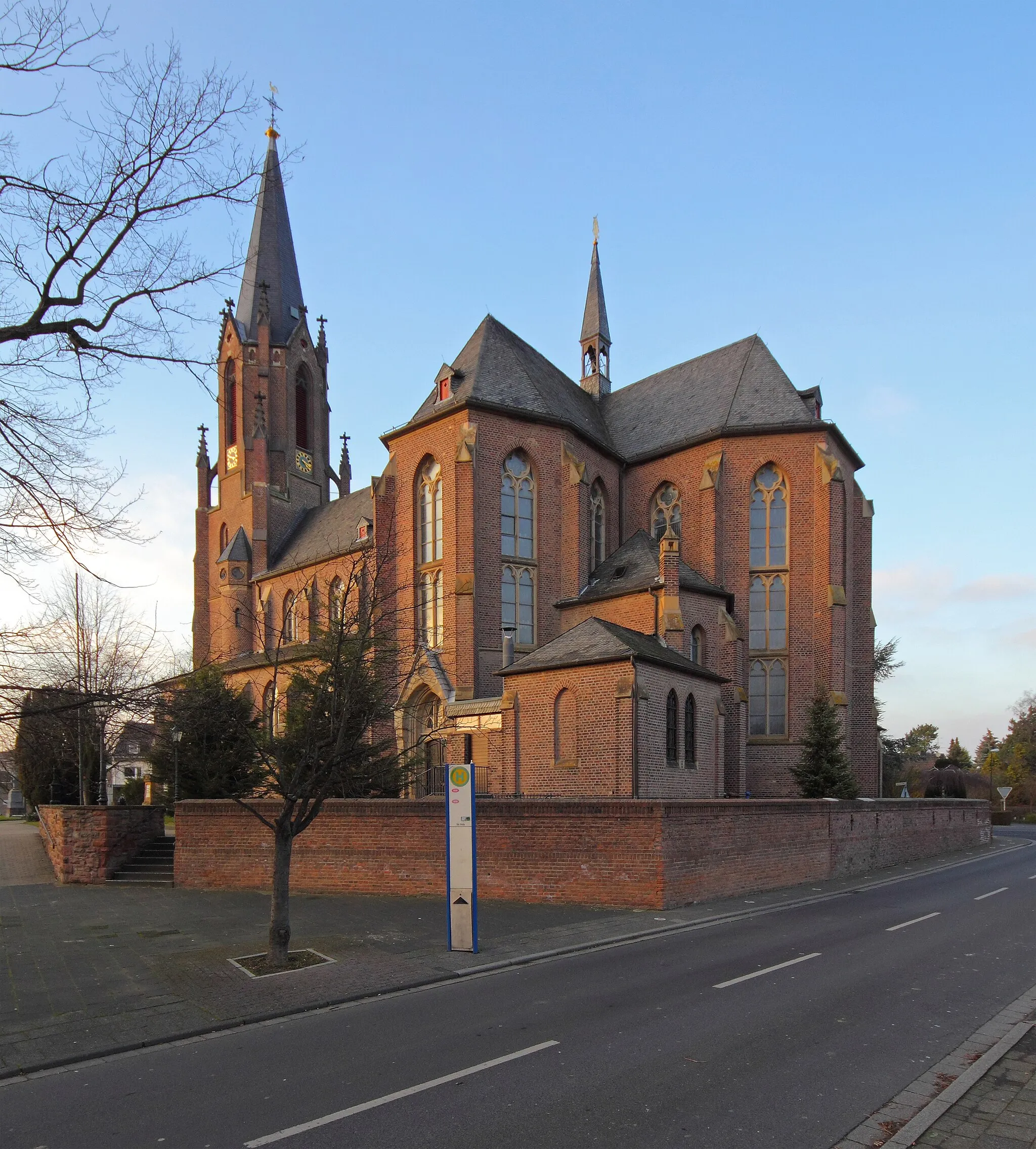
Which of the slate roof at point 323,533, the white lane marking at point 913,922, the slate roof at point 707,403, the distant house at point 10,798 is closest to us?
the white lane marking at point 913,922

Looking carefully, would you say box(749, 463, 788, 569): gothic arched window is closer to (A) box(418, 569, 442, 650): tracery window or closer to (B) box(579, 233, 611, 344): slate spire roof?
(A) box(418, 569, 442, 650): tracery window

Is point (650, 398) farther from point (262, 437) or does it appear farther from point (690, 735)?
point (262, 437)

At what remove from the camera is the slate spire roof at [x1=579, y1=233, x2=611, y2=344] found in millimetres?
45906

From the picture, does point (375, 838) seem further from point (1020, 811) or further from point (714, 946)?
point (1020, 811)

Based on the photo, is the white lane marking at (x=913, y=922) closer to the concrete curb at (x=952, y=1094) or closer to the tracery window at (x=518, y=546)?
the concrete curb at (x=952, y=1094)

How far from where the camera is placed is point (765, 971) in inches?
399

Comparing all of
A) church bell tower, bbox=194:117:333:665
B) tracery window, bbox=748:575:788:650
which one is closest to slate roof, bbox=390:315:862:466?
tracery window, bbox=748:575:788:650

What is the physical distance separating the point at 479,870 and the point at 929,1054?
9950 millimetres

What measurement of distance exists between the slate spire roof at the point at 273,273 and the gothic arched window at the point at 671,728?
109 ft

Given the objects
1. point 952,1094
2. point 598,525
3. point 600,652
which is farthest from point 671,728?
point 952,1094

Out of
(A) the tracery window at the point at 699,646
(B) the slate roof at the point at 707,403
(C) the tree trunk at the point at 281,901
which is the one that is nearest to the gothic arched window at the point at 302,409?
(B) the slate roof at the point at 707,403

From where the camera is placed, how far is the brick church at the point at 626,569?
24.0 metres

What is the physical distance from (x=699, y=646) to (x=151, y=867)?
17375 millimetres

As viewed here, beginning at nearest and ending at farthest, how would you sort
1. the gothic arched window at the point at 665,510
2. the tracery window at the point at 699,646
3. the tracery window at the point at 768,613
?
the tracery window at the point at 699,646 < the tracery window at the point at 768,613 < the gothic arched window at the point at 665,510
